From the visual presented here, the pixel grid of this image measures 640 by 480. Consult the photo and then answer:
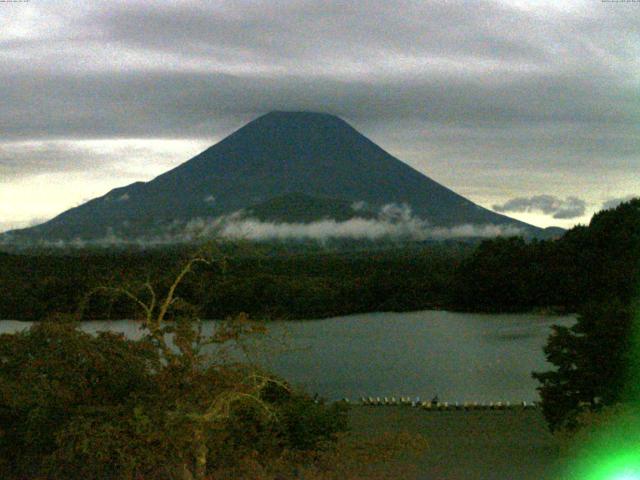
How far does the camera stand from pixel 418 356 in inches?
806

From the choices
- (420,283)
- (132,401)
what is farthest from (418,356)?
(132,401)

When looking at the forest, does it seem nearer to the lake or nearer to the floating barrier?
the lake

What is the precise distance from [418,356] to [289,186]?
5426 cm

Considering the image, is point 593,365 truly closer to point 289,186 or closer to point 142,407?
point 142,407

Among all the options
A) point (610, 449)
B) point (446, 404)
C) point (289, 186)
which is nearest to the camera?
point (610, 449)

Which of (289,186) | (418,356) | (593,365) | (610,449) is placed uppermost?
(289,186)

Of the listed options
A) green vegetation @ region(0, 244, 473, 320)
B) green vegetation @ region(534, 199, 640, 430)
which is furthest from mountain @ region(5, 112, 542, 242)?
green vegetation @ region(534, 199, 640, 430)

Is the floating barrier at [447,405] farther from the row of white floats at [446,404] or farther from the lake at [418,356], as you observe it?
the lake at [418,356]

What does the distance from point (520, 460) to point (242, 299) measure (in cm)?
2073

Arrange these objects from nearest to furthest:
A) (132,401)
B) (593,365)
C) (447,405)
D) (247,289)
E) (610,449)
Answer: (132,401)
(610,449)
(593,365)
(447,405)
(247,289)

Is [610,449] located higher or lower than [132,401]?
lower

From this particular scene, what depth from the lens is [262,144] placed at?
77750 mm

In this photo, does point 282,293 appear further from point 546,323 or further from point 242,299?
point 546,323

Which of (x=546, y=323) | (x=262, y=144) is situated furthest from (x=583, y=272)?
(x=262, y=144)
